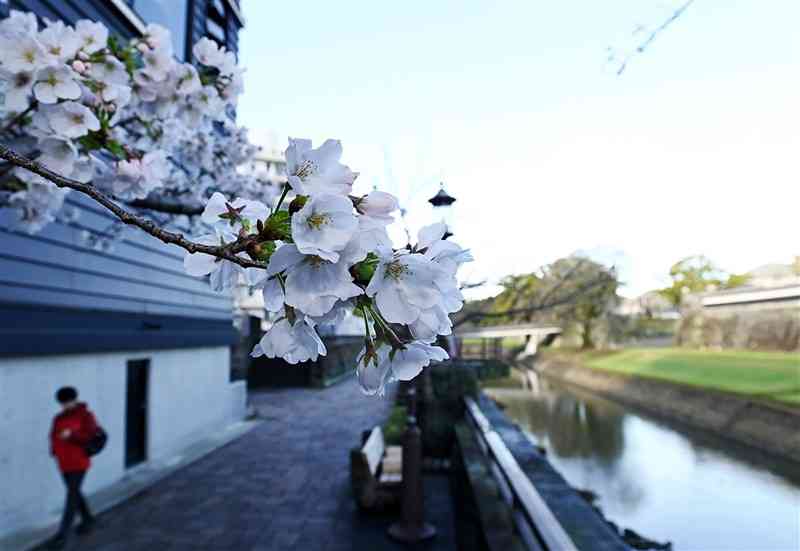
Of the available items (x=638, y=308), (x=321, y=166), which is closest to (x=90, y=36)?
(x=321, y=166)

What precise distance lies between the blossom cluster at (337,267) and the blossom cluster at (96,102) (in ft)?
6.63

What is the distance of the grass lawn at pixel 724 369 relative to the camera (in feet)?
71.1

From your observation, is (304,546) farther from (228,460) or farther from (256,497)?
(228,460)

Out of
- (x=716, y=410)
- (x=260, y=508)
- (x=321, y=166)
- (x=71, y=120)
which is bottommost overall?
(x=716, y=410)

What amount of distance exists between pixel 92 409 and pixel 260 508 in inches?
108

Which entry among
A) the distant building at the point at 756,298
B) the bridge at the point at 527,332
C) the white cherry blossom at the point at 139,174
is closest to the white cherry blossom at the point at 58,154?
the white cherry blossom at the point at 139,174

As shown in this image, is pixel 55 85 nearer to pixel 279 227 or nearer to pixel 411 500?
pixel 279 227

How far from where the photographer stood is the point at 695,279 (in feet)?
212

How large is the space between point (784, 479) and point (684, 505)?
4.06m

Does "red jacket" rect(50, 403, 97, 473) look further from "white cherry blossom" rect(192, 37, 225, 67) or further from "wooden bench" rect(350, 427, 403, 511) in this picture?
"white cherry blossom" rect(192, 37, 225, 67)

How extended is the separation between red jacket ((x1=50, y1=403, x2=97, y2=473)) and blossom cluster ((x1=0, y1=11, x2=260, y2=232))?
245 centimetres

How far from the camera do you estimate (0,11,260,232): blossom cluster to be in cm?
277

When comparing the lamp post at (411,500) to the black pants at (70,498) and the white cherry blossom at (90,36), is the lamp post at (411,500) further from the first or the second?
the white cherry blossom at (90,36)

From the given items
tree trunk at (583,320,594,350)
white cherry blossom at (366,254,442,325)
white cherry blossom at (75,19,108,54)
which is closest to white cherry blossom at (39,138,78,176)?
white cherry blossom at (75,19,108,54)
